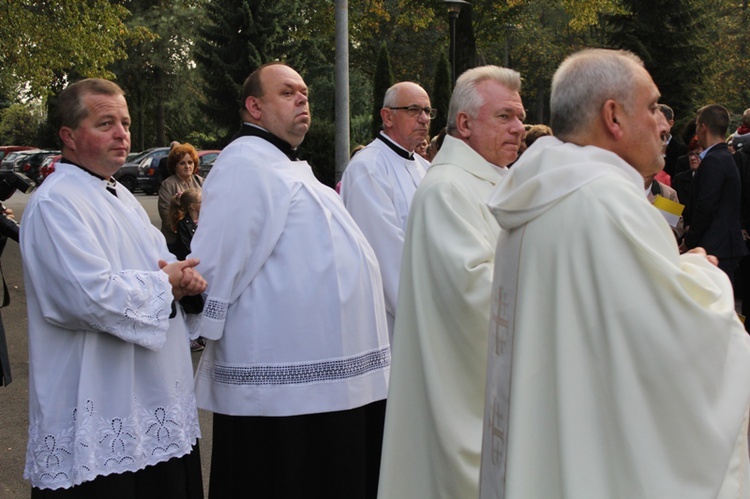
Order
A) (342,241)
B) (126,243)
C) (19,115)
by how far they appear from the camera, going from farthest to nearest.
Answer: (19,115)
(342,241)
(126,243)

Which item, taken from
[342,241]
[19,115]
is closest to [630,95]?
[342,241]

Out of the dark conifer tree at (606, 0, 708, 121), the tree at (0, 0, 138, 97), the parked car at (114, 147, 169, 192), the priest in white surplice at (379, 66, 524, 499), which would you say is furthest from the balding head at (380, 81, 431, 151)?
the parked car at (114, 147, 169, 192)

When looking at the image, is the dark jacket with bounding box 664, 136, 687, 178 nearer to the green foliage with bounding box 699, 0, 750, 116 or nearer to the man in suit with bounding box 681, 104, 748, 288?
the man in suit with bounding box 681, 104, 748, 288

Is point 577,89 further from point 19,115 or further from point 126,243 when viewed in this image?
point 19,115

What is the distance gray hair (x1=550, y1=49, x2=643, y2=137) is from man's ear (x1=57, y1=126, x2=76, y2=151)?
6.23ft

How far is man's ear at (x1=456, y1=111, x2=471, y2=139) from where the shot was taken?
417 centimetres

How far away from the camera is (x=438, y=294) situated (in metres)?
3.64

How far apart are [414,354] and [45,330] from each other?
4.64 feet

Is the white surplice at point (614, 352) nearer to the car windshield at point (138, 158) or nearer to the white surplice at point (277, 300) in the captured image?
the white surplice at point (277, 300)

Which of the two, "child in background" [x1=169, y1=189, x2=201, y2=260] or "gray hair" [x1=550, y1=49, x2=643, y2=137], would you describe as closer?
"gray hair" [x1=550, y1=49, x2=643, y2=137]

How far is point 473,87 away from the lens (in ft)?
13.7

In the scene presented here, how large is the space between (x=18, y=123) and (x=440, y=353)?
206ft

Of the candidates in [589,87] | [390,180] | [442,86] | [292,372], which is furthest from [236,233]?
[442,86]

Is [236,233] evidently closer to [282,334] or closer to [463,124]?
[282,334]
